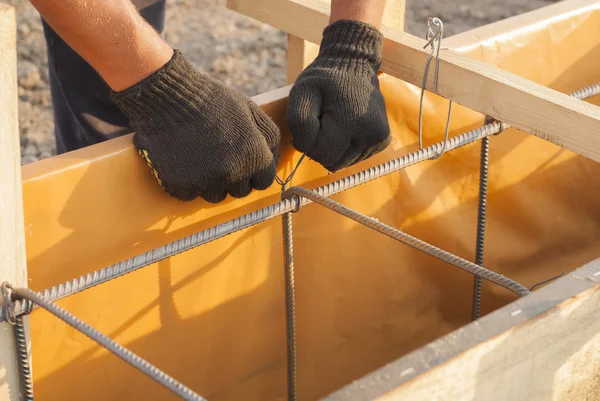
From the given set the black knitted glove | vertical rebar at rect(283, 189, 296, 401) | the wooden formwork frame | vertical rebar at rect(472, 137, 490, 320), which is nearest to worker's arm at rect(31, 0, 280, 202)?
the black knitted glove

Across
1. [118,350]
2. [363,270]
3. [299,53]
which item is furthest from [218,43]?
[118,350]

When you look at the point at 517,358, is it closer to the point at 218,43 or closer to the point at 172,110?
the point at 172,110

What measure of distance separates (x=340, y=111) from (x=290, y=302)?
36 centimetres

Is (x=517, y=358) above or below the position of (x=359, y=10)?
below

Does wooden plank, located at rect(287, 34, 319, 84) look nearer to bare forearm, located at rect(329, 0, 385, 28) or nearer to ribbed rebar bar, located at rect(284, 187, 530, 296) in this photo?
bare forearm, located at rect(329, 0, 385, 28)

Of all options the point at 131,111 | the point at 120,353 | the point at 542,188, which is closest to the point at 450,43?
the point at 542,188

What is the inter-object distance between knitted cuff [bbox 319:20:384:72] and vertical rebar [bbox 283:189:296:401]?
0.89 feet

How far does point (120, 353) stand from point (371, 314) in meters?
0.83

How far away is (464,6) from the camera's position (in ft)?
12.0

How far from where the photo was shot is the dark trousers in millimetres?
1774

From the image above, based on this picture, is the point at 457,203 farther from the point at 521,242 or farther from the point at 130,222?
the point at 130,222

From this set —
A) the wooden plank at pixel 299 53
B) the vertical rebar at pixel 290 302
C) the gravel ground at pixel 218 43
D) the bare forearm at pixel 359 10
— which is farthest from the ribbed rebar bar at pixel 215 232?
the gravel ground at pixel 218 43

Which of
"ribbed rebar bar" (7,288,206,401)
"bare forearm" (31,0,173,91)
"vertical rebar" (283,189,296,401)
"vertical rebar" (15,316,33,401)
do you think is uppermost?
"bare forearm" (31,0,173,91)

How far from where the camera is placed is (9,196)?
97 centimetres
